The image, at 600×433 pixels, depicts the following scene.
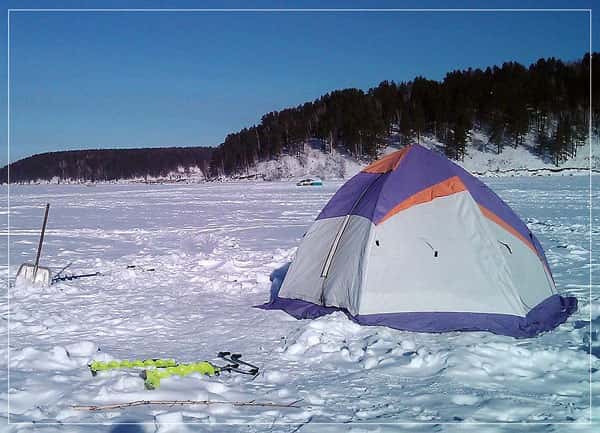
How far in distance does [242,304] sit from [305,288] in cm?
112

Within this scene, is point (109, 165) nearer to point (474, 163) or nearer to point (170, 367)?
point (474, 163)

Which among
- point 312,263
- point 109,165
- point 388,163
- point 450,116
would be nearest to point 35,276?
point 312,263

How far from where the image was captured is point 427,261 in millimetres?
6277

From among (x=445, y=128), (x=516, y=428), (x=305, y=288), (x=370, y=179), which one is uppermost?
(x=445, y=128)

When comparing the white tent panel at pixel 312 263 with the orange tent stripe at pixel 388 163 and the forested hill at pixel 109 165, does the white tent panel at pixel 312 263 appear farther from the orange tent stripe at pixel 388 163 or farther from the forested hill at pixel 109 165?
the forested hill at pixel 109 165

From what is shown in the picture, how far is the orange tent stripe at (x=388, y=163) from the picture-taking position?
6878 millimetres

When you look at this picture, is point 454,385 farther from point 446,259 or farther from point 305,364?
point 446,259

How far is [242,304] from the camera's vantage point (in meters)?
7.54

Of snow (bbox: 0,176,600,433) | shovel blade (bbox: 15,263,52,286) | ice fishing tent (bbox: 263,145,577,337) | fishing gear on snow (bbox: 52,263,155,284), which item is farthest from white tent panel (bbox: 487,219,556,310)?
shovel blade (bbox: 15,263,52,286)

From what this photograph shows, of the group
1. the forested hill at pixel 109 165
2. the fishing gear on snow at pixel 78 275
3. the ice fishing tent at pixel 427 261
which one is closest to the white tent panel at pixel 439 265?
the ice fishing tent at pixel 427 261

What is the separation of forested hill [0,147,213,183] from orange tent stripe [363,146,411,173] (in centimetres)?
14224

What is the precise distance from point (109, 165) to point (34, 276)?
16643cm

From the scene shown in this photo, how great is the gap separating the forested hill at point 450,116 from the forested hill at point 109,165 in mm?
59835

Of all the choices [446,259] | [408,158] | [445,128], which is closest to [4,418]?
[446,259]
